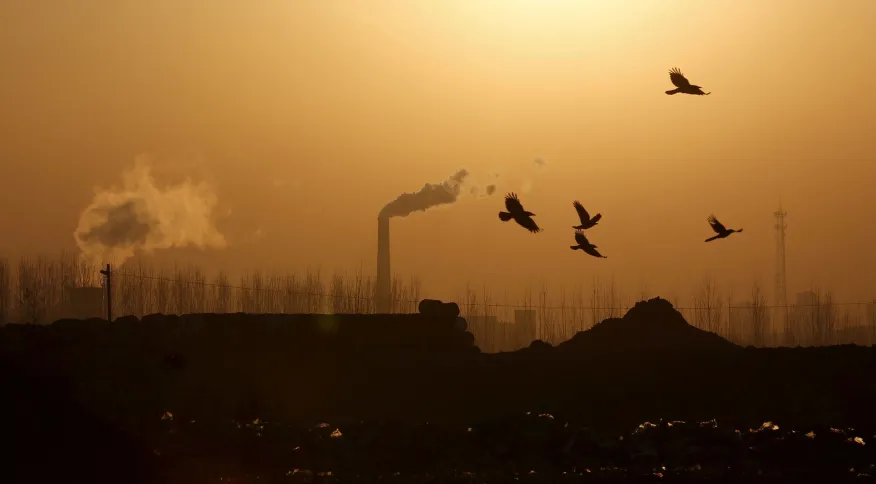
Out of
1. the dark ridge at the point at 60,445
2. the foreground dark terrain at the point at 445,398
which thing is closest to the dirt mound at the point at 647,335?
the foreground dark terrain at the point at 445,398

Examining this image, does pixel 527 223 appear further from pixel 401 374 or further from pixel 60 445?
A: pixel 401 374

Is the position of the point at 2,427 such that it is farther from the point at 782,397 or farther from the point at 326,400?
the point at 782,397

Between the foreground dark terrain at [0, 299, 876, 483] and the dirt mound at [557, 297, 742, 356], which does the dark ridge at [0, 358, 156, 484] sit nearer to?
the foreground dark terrain at [0, 299, 876, 483]

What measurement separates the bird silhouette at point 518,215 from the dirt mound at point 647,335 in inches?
540

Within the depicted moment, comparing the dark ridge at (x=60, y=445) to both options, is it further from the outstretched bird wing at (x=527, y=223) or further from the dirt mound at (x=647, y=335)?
the dirt mound at (x=647, y=335)

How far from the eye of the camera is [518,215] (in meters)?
19.8

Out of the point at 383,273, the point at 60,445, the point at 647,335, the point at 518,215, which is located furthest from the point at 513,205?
the point at 383,273

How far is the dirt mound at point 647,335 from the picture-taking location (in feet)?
111

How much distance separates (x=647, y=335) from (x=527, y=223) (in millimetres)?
15562

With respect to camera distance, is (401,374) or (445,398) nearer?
(445,398)

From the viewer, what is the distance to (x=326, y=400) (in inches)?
1164

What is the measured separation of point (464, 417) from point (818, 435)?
1050 centimetres

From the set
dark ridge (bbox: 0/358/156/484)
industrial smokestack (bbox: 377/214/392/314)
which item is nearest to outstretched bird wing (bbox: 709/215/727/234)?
dark ridge (bbox: 0/358/156/484)

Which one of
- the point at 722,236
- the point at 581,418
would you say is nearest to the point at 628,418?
the point at 581,418
